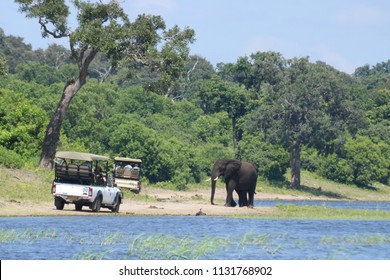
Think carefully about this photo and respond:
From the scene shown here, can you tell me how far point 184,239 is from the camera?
126ft

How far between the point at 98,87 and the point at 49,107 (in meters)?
30.2

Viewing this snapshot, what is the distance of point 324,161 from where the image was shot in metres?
123

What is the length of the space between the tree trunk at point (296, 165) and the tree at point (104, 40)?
46.0 metres

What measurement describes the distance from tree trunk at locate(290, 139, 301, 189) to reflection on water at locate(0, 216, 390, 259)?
206 ft

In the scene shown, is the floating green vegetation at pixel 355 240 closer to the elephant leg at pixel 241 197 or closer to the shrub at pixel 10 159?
the elephant leg at pixel 241 197

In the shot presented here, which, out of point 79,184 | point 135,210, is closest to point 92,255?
point 79,184

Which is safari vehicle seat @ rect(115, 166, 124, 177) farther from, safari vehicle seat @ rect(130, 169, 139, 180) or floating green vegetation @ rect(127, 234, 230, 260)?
floating green vegetation @ rect(127, 234, 230, 260)

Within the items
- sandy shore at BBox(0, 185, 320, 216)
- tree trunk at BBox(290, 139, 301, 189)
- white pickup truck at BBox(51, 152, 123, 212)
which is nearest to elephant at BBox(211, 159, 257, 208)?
sandy shore at BBox(0, 185, 320, 216)

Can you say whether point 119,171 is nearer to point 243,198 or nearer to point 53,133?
point 53,133

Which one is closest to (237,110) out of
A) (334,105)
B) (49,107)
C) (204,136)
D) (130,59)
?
(204,136)

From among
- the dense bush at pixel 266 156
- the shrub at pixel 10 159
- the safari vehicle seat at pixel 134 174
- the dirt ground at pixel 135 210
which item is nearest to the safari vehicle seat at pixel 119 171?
the safari vehicle seat at pixel 134 174

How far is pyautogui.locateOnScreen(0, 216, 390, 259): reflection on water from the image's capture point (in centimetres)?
3325

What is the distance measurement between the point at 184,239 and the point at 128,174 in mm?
30426

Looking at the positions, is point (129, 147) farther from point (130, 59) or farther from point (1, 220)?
point (1, 220)
